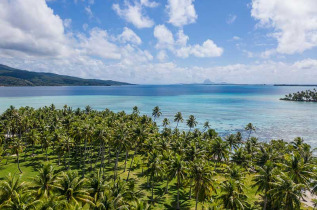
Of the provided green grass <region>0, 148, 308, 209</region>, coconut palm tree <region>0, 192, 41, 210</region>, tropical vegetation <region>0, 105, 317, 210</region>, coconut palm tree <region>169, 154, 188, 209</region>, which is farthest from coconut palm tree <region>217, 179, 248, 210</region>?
coconut palm tree <region>0, 192, 41, 210</region>

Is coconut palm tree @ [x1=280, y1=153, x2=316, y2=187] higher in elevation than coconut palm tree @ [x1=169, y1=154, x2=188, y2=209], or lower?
higher

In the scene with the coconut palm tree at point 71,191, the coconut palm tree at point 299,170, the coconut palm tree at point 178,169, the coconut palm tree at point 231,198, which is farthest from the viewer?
the coconut palm tree at point 178,169

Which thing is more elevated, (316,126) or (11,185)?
(11,185)

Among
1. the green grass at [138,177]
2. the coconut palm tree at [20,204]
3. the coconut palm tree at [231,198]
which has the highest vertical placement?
the coconut palm tree at [20,204]

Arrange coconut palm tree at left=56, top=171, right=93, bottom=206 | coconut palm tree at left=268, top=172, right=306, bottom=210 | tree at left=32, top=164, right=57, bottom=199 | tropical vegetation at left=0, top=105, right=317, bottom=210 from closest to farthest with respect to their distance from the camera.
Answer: coconut palm tree at left=56, top=171, right=93, bottom=206, tropical vegetation at left=0, top=105, right=317, bottom=210, coconut palm tree at left=268, top=172, right=306, bottom=210, tree at left=32, top=164, right=57, bottom=199

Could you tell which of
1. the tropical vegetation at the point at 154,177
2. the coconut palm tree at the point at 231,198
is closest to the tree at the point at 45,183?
the tropical vegetation at the point at 154,177

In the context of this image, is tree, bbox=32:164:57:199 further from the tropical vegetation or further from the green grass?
the green grass

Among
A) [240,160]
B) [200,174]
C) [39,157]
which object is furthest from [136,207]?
[39,157]

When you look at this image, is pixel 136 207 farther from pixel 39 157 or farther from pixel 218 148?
pixel 39 157

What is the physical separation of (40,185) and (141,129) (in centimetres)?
2865

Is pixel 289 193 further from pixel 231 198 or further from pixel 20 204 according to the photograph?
pixel 20 204

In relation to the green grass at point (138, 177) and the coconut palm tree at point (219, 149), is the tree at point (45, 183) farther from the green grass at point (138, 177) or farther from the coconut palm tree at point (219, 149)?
the coconut palm tree at point (219, 149)

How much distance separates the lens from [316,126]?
133 meters

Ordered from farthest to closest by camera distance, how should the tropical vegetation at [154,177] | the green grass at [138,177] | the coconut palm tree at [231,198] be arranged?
the green grass at [138,177] < the coconut palm tree at [231,198] < the tropical vegetation at [154,177]
